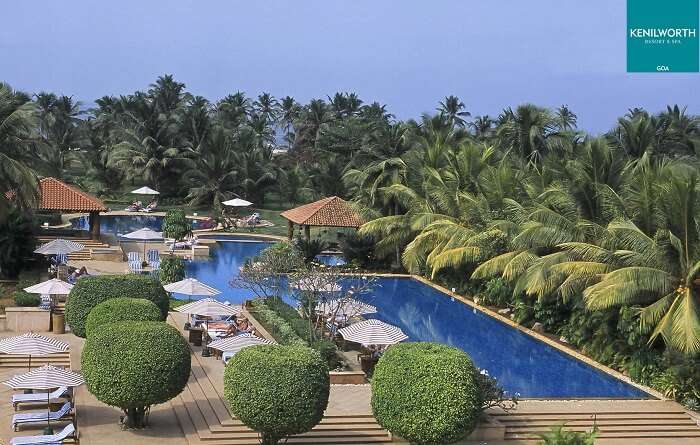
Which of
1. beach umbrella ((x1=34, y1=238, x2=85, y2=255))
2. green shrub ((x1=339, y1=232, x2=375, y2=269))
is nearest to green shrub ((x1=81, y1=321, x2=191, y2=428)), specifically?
beach umbrella ((x1=34, y1=238, x2=85, y2=255))

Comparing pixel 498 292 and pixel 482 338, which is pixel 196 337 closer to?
pixel 482 338

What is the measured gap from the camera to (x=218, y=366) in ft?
69.0

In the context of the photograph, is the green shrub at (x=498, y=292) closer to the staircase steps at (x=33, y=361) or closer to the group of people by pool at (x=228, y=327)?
the group of people by pool at (x=228, y=327)

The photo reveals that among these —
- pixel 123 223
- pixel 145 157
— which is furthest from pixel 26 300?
pixel 145 157

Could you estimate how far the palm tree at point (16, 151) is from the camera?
2864cm

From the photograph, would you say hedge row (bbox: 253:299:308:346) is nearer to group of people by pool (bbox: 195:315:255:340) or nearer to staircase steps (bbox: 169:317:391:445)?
group of people by pool (bbox: 195:315:255:340)

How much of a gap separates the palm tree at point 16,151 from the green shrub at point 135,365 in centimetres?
1537

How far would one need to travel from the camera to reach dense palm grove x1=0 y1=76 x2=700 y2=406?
67.6 feet

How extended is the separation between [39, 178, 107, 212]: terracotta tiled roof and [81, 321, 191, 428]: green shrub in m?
25.4

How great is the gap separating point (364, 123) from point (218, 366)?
98.5ft

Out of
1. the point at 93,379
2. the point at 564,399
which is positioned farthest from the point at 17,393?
the point at 564,399

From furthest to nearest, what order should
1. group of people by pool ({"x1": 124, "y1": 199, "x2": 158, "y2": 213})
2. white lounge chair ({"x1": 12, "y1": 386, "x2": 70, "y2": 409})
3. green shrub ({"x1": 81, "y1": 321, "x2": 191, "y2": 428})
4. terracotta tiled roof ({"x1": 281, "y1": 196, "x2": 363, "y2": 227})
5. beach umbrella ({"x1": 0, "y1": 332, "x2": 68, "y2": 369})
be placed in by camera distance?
1. group of people by pool ({"x1": 124, "y1": 199, "x2": 158, "y2": 213})
2. terracotta tiled roof ({"x1": 281, "y1": 196, "x2": 363, "y2": 227})
3. beach umbrella ({"x1": 0, "y1": 332, "x2": 68, "y2": 369})
4. white lounge chair ({"x1": 12, "y1": 386, "x2": 70, "y2": 409})
5. green shrub ({"x1": 81, "y1": 321, "x2": 191, "y2": 428})

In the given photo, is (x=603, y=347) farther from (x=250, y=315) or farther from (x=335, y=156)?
(x=335, y=156)

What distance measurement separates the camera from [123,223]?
51.7m
